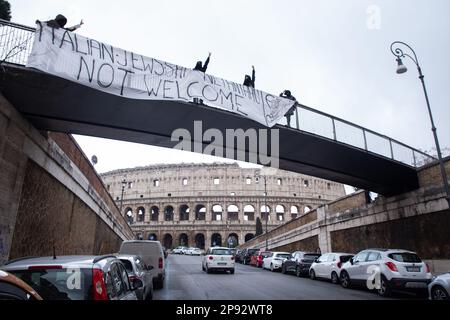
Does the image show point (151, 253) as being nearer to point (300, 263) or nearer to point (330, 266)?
point (330, 266)

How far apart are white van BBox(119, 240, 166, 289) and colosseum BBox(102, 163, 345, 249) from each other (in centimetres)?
6116

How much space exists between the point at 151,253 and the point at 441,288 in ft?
33.7

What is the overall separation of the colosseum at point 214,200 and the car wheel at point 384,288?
62.2m

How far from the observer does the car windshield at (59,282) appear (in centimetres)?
406

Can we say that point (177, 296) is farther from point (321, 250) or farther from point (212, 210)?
point (212, 210)

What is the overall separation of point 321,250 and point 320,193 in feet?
177

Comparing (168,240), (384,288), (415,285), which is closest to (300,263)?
(384,288)

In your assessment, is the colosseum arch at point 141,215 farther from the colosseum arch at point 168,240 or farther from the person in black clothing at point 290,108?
the person in black clothing at point 290,108

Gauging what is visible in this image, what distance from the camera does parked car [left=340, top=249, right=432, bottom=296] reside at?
1137 centimetres

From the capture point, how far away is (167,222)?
77.4 metres

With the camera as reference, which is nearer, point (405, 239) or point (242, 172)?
point (405, 239)

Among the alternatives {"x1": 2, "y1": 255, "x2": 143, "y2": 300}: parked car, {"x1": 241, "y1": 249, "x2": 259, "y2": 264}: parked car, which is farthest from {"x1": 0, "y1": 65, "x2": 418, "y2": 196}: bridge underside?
{"x1": 241, "y1": 249, "x2": 259, "y2": 264}: parked car

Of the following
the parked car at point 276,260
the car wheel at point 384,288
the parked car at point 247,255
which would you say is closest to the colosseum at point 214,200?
the parked car at point 247,255
